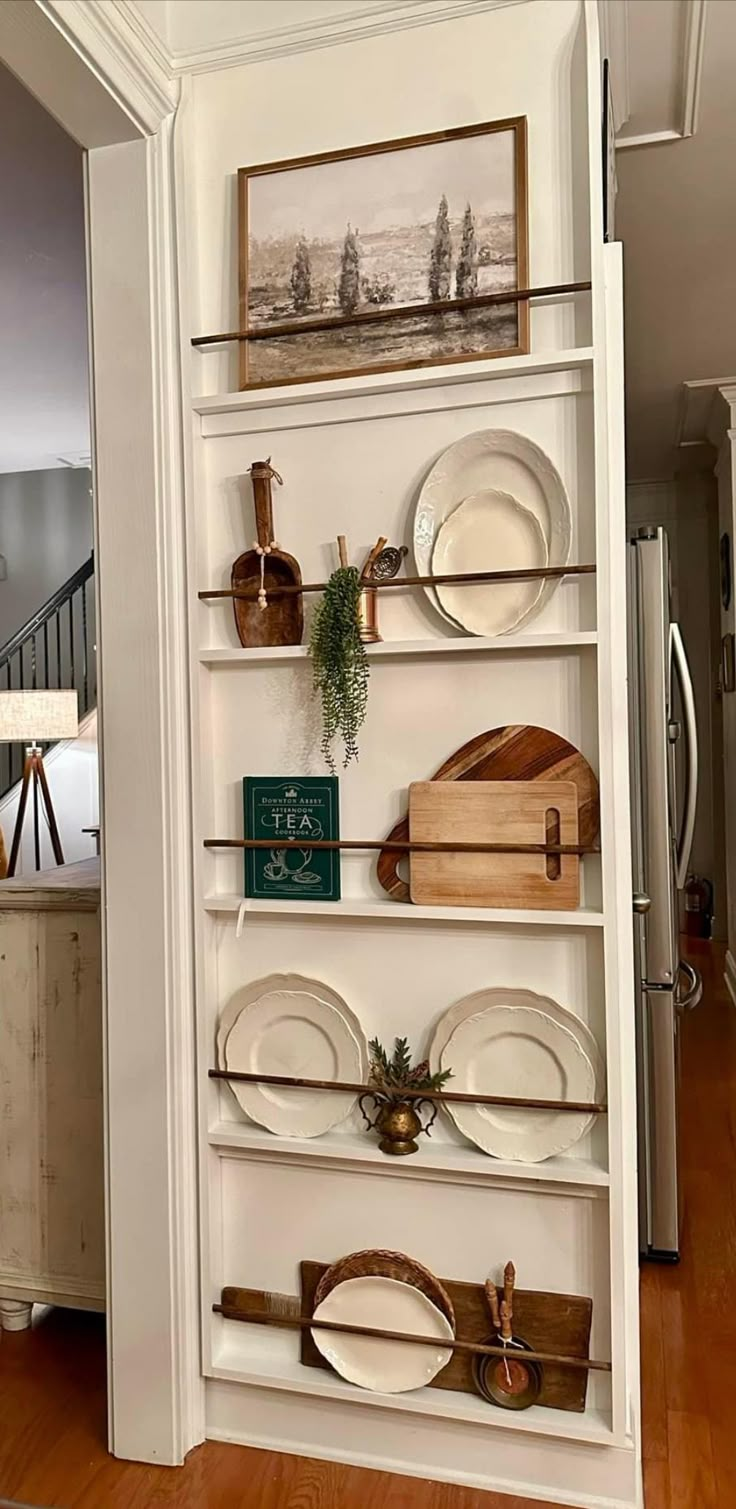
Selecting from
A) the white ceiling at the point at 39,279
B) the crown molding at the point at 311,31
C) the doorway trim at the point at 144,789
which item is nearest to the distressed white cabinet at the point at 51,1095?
the doorway trim at the point at 144,789

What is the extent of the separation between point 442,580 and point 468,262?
0.50 meters

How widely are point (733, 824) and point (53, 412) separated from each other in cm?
385

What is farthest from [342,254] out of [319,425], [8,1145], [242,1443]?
[242,1443]

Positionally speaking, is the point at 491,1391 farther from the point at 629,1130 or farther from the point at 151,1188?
the point at 151,1188

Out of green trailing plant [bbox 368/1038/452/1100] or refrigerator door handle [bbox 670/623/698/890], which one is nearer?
green trailing plant [bbox 368/1038/452/1100]

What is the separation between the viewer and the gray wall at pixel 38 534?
22.3ft

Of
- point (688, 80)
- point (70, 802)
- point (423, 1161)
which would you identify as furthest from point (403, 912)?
point (70, 802)

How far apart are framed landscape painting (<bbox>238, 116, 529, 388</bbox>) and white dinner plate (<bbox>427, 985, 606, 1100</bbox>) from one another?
992 millimetres

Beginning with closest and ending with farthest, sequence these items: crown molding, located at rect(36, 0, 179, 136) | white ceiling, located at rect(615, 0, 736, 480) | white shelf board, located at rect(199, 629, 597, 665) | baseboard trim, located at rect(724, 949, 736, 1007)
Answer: crown molding, located at rect(36, 0, 179, 136) < white shelf board, located at rect(199, 629, 597, 665) < white ceiling, located at rect(615, 0, 736, 480) < baseboard trim, located at rect(724, 949, 736, 1007)

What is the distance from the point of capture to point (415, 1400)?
164cm

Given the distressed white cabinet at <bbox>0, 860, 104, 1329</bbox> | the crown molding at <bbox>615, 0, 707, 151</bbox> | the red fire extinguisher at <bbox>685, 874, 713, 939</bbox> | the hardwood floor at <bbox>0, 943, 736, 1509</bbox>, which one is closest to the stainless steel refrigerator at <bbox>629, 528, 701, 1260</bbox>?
the hardwood floor at <bbox>0, 943, 736, 1509</bbox>

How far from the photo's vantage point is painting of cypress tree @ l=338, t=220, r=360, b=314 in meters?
1.68

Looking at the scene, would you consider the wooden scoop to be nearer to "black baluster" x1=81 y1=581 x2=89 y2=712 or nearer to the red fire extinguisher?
the red fire extinguisher

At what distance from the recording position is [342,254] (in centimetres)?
169
